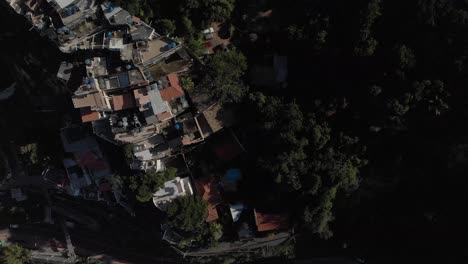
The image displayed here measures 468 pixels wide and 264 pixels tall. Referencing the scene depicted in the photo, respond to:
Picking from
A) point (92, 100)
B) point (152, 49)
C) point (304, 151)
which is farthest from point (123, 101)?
point (304, 151)

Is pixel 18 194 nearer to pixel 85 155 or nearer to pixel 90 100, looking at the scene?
pixel 85 155

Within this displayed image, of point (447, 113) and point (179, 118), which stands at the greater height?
point (179, 118)

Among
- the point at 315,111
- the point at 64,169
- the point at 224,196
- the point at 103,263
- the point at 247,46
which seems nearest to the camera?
the point at 315,111

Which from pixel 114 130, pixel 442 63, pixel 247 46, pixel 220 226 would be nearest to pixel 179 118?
pixel 114 130

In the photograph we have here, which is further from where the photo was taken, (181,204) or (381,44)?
(181,204)

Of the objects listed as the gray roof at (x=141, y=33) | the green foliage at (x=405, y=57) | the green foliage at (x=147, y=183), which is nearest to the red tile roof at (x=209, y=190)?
the green foliage at (x=147, y=183)

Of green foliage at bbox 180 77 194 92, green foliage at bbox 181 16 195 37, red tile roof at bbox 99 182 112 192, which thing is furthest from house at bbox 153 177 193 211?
green foliage at bbox 181 16 195 37

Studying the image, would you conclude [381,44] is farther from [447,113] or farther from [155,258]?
[155,258]
